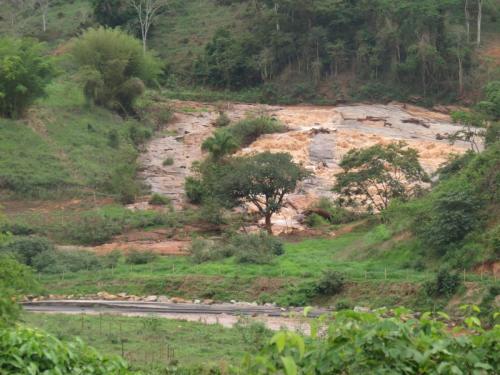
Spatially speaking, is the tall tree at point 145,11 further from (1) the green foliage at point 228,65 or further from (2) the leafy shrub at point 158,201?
(2) the leafy shrub at point 158,201

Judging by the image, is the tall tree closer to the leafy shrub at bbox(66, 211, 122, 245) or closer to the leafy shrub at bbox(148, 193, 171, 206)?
the leafy shrub at bbox(148, 193, 171, 206)

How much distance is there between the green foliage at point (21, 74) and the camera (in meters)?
52.6

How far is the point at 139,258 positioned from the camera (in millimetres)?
38312

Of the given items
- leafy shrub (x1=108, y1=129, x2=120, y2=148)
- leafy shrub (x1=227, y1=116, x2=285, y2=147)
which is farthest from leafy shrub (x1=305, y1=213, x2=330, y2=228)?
leafy shrub (x1=108, y1=129, x2=120, y2=148)

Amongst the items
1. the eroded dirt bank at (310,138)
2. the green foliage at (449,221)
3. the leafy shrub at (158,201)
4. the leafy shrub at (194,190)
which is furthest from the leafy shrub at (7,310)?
the leafy shrub at (158,201)

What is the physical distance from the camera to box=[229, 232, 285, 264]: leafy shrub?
117 feet

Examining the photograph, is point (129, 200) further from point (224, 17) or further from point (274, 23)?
point (224, 17)

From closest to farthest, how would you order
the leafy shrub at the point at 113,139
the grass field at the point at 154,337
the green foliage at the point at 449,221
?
1. the grass field at the point at 154,337
2. the green foliage at the point at 449,221
3. the leafy shrub at the point at 113,139

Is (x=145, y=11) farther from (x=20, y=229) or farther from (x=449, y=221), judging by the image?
(x=449, y=221)

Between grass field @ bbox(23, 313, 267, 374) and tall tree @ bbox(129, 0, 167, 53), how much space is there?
2082 inches

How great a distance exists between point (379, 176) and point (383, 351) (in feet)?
122

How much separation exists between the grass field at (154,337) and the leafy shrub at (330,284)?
6.09 m

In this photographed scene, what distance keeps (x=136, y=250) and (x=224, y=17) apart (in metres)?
46.3

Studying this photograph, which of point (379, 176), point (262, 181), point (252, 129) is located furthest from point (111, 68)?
point (379, 176)
